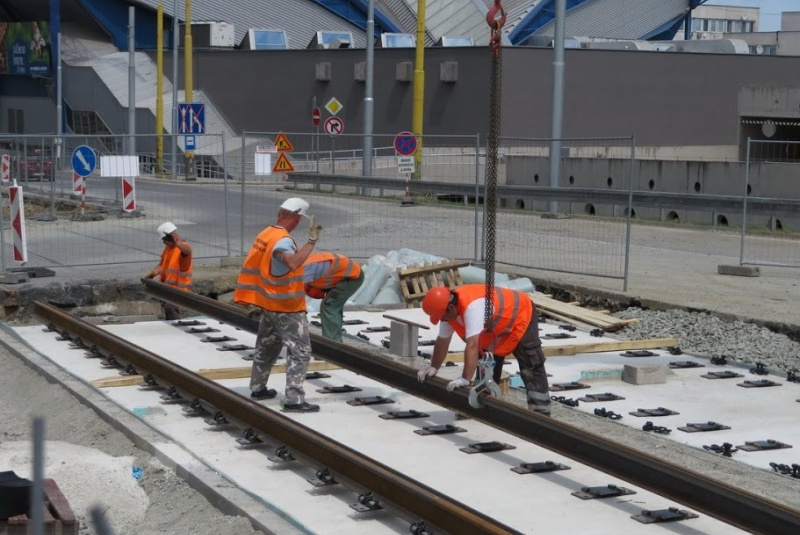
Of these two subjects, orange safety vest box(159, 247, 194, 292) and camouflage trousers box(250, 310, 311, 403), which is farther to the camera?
orange safety vest box(159, 247, 194, 292)

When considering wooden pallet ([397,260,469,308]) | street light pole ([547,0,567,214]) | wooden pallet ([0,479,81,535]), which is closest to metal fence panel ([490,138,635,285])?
street light pole ([547,0,567,214])

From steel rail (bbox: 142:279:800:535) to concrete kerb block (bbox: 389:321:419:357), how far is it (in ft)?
2.75

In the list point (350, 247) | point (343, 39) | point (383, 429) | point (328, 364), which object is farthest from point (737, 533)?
point (343, 39)

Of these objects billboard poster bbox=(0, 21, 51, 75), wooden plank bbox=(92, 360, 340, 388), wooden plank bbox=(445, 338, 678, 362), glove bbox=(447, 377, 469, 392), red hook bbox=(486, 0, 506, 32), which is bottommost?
wooden plank bbox=(92, 360, 340, 388)

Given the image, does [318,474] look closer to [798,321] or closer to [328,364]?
[328,364]

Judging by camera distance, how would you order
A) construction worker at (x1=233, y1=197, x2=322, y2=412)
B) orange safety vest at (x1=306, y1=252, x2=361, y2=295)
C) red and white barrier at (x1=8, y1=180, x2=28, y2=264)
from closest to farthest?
construction worker at (x1=233, y1=197, x2=322, y2=412) → orange safety vest at (x1=306, y1=252, x2=361, y2=295) → red and white barrier at (x1=8, y1=180, x2=28, y2=264)

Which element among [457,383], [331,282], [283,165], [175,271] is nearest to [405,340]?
[331,282]

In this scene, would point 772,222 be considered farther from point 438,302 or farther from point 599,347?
point 438,302

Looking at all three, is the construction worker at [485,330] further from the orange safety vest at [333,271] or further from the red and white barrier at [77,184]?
the red and white barrier at [77,184]

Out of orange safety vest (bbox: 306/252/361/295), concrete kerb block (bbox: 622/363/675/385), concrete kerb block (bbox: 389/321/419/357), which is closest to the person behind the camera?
concrete kerb block (bbox: 622/363/675/385)

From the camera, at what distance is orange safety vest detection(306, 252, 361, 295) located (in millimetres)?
11547

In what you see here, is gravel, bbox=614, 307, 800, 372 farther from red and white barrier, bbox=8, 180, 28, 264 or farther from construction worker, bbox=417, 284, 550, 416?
red and white barrier, bbox=8, 180, 28, 264

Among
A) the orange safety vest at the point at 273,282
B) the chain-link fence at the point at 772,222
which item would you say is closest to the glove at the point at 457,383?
the orange safety vest at the point at 273,282

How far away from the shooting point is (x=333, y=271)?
1156 cm
